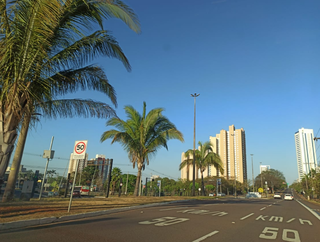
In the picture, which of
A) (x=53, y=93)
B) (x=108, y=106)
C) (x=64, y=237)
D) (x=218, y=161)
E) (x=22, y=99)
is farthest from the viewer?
(x=218, y=161)

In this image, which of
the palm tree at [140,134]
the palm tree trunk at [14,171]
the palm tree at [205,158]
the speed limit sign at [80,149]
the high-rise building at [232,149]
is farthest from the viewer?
the high-rise building at [232,149]

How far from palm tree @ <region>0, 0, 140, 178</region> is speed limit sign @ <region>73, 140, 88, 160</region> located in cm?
211

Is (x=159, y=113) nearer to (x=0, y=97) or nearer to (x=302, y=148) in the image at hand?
(x=0, y=97)

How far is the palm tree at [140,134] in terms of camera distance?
65.0 ft

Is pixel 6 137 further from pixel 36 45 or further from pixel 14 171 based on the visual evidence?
pixel 14 171

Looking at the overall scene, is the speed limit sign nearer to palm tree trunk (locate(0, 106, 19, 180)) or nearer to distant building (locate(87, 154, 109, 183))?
palm tree trunk (locate(0, 106, 19, 180))

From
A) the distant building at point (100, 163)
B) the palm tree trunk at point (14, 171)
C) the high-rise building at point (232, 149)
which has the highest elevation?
the high-rise building at point (232, 149)

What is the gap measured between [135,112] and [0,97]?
46.2ft

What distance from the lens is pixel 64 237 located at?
17.1 feet

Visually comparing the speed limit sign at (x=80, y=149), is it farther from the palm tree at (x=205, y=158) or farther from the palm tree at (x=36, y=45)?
the palm tree at (x=205, y=158)

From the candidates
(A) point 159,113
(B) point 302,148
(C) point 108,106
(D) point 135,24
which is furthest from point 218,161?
(B) point 302,148

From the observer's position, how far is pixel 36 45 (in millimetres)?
7406

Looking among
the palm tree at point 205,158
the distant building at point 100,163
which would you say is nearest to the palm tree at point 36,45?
the distant building at point 100,163

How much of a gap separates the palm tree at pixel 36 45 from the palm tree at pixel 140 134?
10952 millimetres
